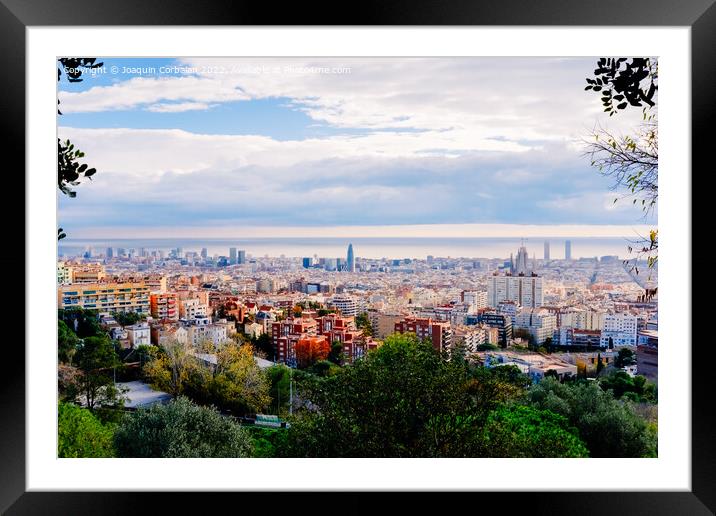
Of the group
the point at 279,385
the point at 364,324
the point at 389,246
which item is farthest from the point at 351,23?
the point at 279,385

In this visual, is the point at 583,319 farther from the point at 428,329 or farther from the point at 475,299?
the point at 428,329

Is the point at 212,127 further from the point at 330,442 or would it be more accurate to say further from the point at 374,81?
the point at 330,442

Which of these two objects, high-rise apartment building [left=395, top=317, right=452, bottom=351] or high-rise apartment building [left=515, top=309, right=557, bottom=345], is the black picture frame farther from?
high-rise apartment building [left=395, top=317, right=452, bottom=351]

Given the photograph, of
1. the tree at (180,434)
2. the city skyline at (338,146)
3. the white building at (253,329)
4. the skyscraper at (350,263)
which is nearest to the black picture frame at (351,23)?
the tree at (180,434)

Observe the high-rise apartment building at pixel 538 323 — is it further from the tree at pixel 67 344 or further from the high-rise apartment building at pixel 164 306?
the tree at pixel 67 344
